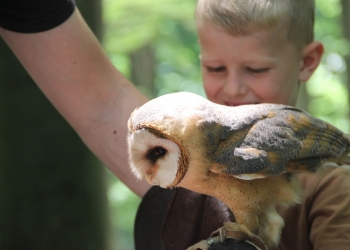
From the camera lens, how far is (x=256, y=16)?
62.8 inches

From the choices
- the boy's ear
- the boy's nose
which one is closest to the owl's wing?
the boy's nose

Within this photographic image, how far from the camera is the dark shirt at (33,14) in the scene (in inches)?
68.1

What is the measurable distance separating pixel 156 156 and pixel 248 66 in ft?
1.65

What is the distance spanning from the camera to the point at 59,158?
244 centimetres

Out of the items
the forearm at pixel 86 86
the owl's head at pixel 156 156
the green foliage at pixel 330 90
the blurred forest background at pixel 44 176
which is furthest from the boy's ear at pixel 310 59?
the green foliage at pixel 330 90

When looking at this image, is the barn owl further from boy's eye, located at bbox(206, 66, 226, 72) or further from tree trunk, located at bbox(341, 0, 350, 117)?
tree trunk, located at bbox(341, 0, 350, 117)

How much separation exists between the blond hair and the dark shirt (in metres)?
0.44

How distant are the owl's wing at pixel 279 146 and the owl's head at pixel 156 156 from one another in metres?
0.09

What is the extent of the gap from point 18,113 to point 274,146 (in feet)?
4.73

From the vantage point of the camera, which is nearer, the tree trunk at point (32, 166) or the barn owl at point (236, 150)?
the barn owl at point (236, 150)

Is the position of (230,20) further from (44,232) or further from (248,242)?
(44,232)

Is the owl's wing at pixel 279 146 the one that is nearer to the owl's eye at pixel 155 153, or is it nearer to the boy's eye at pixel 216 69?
the owl's eye at pixel 155 153

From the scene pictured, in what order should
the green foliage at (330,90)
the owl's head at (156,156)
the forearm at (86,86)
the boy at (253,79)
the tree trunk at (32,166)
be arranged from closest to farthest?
1. the owl's head at (156,156)
2. the boy at (253,79)
3. the forearm at (86,86)
4. the tree trunk at (32,166)
5. the green foliage at (330,90)

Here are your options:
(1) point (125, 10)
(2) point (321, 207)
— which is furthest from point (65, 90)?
(1) point (125, 10)
